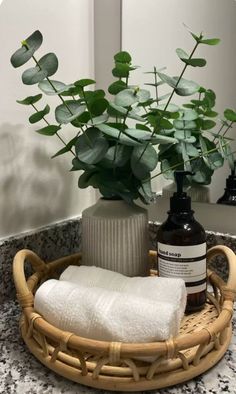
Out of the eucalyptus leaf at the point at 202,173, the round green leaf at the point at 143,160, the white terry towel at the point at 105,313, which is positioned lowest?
the white terry towel at the point at 105,313

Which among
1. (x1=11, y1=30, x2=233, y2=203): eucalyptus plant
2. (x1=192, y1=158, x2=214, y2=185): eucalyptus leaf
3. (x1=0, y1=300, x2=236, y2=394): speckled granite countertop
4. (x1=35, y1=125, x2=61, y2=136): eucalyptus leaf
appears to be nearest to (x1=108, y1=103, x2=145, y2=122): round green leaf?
(x1=11, y1=30, x2=233, y2=203): eucalyptus plant

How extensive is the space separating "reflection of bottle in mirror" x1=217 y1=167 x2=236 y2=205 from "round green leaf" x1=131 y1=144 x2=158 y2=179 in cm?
27

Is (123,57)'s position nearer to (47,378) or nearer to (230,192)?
(230,192)

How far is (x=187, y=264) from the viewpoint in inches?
21.6

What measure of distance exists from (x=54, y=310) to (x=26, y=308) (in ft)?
0.16

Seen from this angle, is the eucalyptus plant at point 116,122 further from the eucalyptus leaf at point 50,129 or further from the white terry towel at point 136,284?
the white terry towel at point 136,284

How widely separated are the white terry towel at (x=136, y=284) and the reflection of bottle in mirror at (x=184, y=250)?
0.10 ft

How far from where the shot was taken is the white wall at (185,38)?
777mm

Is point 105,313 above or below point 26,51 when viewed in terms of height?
below

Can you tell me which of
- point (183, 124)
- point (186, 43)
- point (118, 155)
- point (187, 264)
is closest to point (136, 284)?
point (187, 264)

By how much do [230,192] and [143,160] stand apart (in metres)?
0.29

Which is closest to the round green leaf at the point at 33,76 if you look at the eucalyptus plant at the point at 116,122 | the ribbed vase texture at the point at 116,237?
the eucalyptus plant at the point at 116,122

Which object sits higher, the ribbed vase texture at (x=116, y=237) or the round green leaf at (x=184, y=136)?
the round green leaf at (x=184, y=136)

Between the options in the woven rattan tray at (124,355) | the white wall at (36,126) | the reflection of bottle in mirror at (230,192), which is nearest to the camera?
the woven rattan tray at (124,355)
